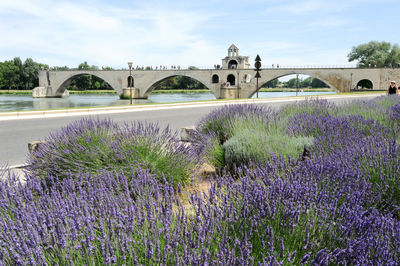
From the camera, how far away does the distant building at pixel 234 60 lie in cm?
8012

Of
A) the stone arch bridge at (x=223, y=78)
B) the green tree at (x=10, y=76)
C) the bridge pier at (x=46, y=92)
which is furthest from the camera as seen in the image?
the green tree at (x=10, y=76)

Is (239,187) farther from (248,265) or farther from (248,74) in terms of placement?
(248,74)

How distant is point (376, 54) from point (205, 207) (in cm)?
7910

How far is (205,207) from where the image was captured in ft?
7.26

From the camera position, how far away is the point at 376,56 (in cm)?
7044

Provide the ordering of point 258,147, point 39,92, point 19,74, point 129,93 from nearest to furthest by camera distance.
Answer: point 258,147 → point 129,93 → point 39,92 → point 19,74

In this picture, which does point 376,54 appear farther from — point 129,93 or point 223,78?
point 129,93

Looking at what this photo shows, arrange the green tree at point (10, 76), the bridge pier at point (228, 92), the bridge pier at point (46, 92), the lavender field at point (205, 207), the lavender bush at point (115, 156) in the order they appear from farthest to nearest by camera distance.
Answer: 1. the green tree at point (10, 76)
2. the bridge pier at point (46, 92)
3. the bridge pier at point (228, 92)
4. the lavender bush at point (115, 156)
5. the lavender field at point (205, 207)

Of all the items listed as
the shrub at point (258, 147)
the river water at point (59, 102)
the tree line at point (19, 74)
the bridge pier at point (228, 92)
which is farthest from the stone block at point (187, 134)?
the tree line at point (19, 74)

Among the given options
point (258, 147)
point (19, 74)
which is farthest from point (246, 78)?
point (258, 147)

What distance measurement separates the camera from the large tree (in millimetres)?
69812

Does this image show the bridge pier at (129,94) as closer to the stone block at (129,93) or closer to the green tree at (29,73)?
the stone block at (129,93)

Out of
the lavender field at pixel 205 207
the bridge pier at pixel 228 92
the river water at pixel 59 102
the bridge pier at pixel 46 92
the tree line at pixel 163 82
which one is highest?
the tree line at pixel 163 82

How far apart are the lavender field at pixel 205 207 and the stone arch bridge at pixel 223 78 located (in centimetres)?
5492
